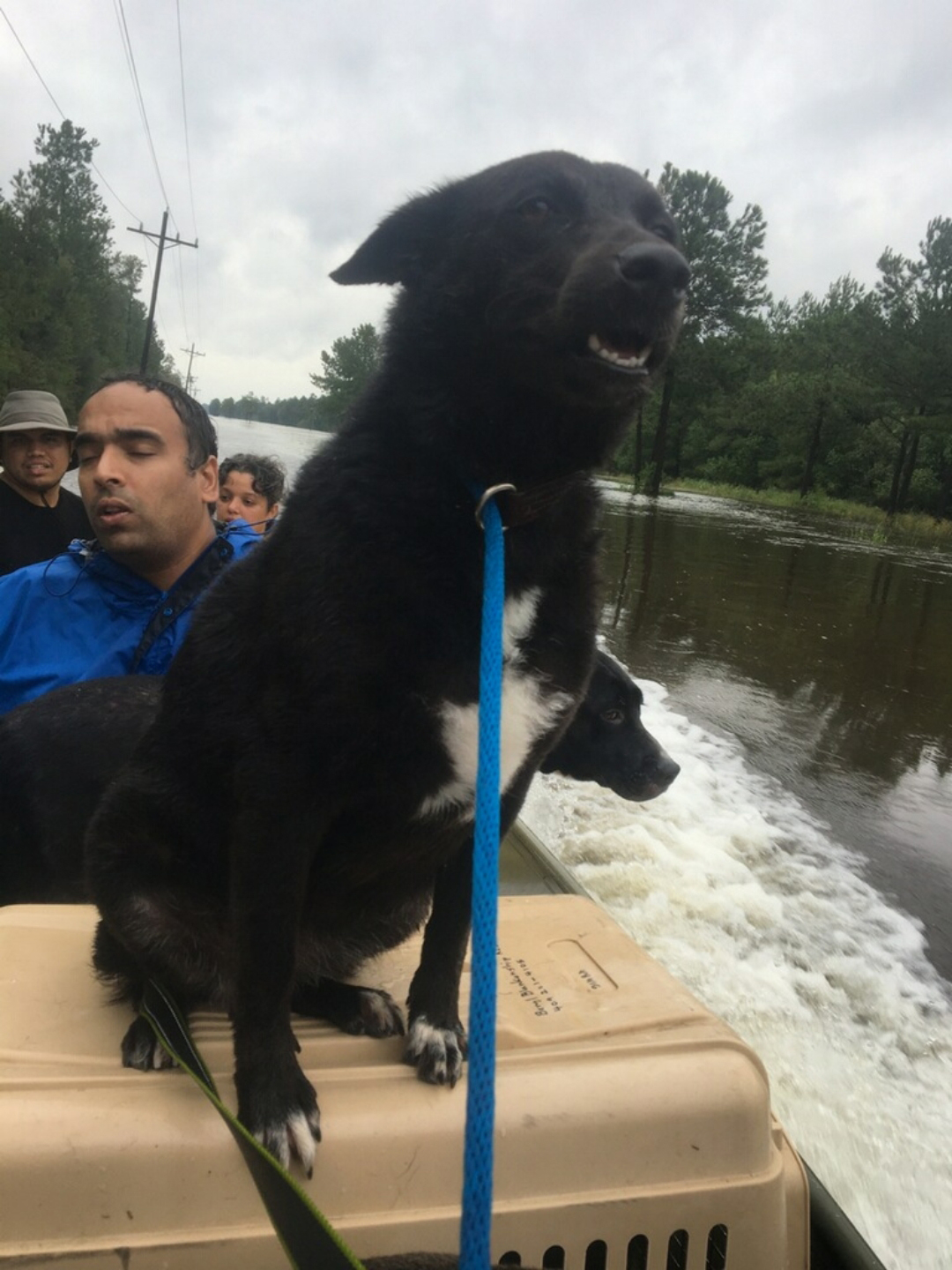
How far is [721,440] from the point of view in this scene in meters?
60.8

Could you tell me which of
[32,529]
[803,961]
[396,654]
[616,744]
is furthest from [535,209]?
[32,529]

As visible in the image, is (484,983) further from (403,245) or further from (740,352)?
(740,352)

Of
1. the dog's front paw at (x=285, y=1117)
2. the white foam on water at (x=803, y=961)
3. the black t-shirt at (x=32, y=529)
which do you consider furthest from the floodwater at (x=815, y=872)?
the black t-shirt at (x=32, y=529)

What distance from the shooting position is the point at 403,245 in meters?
1.80

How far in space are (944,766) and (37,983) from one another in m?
5.85

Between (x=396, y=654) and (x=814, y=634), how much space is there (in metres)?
9.15

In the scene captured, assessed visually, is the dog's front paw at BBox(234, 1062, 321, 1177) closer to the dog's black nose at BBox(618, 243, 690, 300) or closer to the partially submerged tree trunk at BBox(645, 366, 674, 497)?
the dog's black nose at BBox(618, 243, 690, 300)

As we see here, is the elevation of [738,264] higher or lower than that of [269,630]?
higher

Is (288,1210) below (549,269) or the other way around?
below

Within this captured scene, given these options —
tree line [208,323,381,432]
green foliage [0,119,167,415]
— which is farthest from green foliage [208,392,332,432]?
green foliage [0,119,167,415]

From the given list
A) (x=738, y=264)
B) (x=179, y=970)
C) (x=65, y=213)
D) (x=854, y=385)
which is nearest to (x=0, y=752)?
(x=179, y=970)

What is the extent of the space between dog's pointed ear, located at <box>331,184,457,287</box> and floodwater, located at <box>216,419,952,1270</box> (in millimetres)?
366

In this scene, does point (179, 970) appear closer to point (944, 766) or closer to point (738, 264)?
point (944, 766)

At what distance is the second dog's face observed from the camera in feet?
4.95
